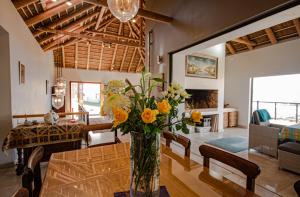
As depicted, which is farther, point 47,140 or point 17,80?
point 17,80

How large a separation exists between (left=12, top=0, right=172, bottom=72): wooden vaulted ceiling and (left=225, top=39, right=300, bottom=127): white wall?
4.05 meters

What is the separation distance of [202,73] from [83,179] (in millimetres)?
4964

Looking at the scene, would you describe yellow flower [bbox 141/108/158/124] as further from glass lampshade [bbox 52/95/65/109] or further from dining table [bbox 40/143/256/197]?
glass lampshade [bbox 52/95/65/109]

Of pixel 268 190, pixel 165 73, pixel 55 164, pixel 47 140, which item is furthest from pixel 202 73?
pixel 55 164

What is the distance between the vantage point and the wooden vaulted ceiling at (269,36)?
17.6ft

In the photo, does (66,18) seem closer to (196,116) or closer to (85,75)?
(85,75)

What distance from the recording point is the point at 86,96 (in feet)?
33.6

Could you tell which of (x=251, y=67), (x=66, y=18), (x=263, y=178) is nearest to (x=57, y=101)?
(x=66, y=18)

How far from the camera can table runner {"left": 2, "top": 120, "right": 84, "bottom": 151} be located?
2705 mm

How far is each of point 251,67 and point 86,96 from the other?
8.53 m

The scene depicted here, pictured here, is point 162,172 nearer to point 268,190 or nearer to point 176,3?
point 268,190

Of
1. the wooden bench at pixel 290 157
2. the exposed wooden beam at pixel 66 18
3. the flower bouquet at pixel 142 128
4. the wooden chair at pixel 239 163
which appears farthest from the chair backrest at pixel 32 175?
the exposed wooden beam at pixel 66 18

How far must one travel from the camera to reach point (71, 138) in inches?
120

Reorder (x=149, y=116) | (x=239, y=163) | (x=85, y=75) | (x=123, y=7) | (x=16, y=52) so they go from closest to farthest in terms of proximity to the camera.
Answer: (x=149, y=116) → (x=239, y=163) → (x=123, y=7) → (x=16, y=52) → (x=85, y=75)
